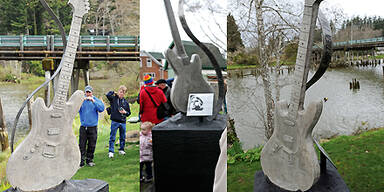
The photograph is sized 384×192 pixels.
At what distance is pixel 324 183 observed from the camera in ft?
6.57

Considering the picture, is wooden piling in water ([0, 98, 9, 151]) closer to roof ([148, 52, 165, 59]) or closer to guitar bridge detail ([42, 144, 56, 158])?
guitar bridge detail ([42, 144, 56, 158])

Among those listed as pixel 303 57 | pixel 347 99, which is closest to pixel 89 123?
pixel 303 57

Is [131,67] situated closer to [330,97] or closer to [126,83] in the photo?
[126,83]

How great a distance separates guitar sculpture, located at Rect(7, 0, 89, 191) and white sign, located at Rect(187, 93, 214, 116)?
863 millimetres

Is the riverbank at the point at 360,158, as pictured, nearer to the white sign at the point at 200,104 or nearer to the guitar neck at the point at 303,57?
the guitar neck at the point at 303,57

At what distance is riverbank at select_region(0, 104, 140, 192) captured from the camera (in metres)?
2.81

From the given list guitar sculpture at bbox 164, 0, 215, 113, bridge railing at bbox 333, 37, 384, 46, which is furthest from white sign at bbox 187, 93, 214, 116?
bridge railing at bbox 333, 37, 384, 46

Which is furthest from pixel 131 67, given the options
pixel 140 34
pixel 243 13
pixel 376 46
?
pixel 376 46

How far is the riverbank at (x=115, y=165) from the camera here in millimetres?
2807

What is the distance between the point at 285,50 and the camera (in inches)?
114

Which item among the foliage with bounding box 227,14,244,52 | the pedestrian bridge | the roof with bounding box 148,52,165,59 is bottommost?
the roof with bounding box 148,52,165,59

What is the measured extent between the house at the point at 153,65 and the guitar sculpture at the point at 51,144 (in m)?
0.69

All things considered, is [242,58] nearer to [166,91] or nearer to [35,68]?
[166,91]

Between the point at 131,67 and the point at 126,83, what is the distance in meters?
0.16
